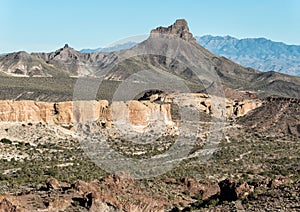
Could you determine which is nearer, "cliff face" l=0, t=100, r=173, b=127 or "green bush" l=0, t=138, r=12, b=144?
"green bush" l=0, t=138, r=12, b=144

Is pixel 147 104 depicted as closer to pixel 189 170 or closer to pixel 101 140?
pixel 101 140

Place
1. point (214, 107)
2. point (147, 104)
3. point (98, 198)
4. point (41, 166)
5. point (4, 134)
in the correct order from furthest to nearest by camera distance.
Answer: point (214, 107) → point (147, 104) → point (4, 134) → point (41, 166) → point (98, 198)

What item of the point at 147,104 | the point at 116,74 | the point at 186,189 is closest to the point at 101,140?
the point at 147,104

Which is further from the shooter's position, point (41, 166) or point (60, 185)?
point (41, 166)

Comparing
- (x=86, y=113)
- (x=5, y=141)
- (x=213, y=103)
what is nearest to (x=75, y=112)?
(x=86, y=113)

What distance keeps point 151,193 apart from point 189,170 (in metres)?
13.9

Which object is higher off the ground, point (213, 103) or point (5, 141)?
point (213, 103)

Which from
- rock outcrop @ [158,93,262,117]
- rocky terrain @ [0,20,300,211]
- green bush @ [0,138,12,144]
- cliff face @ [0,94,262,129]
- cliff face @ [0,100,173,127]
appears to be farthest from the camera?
rock outcrop @ [158,93,262,117]

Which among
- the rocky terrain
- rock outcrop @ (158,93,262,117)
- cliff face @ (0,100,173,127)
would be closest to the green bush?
the rocky terrain

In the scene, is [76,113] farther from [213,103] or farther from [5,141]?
[213,103]

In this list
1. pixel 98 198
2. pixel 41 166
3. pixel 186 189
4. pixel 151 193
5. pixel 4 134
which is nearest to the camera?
pixel 98 198

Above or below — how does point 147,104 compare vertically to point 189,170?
above

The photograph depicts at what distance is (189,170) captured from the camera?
43.1 meters

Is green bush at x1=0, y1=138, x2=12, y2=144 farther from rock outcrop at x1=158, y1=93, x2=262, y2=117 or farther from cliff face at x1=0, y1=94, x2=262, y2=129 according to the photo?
rock outcrop at x1=158, y1=93, x2=262, y2=117
